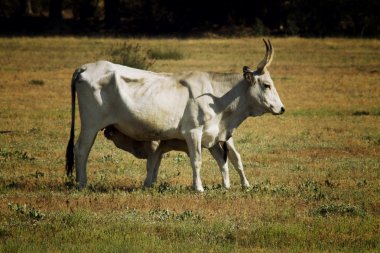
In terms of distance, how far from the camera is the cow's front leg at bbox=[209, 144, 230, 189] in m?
13.1

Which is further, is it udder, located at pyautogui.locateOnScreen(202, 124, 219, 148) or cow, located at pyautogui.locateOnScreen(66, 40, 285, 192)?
udder, located at pyautogui.locateOnScreen(202, 124, 219, 148)

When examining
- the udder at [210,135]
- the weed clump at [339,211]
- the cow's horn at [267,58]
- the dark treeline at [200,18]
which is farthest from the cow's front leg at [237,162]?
the dark treeline at [200,18]

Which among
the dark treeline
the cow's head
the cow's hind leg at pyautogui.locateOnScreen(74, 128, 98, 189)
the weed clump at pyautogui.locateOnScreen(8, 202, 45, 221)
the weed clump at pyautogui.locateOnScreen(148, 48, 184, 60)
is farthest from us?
the dark treeline

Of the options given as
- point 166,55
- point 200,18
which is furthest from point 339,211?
point 200,18

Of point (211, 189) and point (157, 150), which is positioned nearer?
A: point (211, 189)

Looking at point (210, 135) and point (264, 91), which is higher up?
point (264, 91)

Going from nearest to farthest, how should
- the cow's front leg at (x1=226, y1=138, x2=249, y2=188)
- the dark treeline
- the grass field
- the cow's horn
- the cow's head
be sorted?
1. the grass field
2. the cow's horn
3. the cow's head
4. the cow's front leg at (x1=226, y1=138, x2=249, y2=188)
5. the dark treeline

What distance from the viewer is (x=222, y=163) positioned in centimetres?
1316

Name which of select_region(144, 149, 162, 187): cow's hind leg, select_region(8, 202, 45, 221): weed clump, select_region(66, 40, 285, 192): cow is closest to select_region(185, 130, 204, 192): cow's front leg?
select_region(66, 40, 285, 192): cow

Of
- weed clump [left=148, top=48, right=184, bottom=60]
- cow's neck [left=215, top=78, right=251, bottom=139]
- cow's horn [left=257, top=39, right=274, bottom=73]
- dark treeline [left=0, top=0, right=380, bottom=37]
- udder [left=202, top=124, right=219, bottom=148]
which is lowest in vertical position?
dark treeline [left=0, top=0, right=380, bottom=37]

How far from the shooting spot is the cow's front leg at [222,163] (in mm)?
13070

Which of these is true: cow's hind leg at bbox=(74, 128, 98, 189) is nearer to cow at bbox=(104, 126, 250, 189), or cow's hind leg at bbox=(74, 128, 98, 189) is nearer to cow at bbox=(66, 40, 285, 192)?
cow at bbox=(66, 40, 285, 192)

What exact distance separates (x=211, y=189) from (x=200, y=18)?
50949mm

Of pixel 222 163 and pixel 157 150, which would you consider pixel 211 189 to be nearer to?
pixel 222 163
